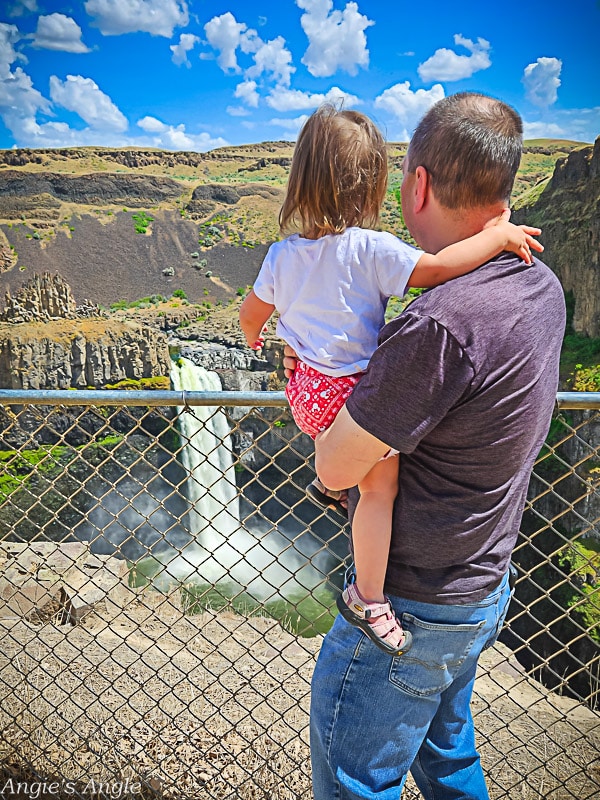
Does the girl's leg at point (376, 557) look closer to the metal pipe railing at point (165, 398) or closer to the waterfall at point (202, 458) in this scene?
the metal pipe railing at point (165, 398)

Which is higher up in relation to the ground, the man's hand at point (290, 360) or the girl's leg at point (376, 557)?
the man's hand at point (290, 360)

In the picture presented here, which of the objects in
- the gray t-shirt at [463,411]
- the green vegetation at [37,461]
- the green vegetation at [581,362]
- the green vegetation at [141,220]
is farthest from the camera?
the green vegetation at [141,220]

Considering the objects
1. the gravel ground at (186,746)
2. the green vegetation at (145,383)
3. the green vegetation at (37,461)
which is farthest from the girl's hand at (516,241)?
the green vegetation at (145,383)

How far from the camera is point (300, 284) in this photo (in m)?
1.53

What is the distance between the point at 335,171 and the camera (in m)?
1.46

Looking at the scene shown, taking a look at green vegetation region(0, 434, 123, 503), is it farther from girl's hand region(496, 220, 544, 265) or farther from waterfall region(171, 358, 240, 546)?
waterfall region(171, 358, 240, 546)

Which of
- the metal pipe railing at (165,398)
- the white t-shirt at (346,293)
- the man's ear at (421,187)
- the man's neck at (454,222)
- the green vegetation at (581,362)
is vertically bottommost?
the green vegetation at (581,362)

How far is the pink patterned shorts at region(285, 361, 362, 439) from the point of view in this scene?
144 centimetres

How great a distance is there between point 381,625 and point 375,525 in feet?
0.65

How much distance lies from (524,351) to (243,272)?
60.0 metres

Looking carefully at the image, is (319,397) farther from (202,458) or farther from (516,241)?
(202,458)

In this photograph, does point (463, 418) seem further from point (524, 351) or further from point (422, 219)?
point (422, 219)

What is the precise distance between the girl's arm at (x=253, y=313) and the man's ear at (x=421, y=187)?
1.97 feet

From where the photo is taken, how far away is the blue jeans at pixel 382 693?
1302 mm
